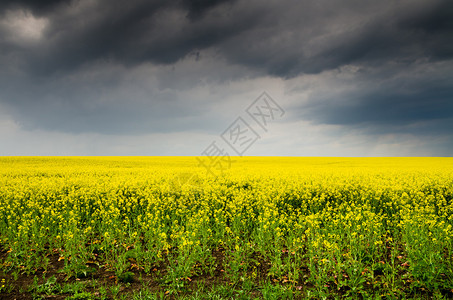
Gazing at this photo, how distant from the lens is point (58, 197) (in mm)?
11094

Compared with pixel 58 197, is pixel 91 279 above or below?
below

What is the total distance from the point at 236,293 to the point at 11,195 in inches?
444

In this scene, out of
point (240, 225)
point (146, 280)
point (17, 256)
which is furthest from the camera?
point (240, 225)

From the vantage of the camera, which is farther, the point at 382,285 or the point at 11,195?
the point at 11,195

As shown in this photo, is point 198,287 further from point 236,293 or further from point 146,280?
point 146,280

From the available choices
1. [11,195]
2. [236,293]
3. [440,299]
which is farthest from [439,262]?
[11,195]

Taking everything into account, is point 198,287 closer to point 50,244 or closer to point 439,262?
point 50,244

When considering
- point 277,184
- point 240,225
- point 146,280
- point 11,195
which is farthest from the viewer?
point 277,184

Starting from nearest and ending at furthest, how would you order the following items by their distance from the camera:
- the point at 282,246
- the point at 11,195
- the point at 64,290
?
the point at 64,290 < the point at 282,246 < the point at 11,195

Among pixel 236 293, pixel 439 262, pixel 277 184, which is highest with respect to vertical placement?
pixel 277 184

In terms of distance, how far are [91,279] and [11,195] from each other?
8.44 m

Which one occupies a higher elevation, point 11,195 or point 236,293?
point 11,195

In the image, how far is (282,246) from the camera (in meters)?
6.86

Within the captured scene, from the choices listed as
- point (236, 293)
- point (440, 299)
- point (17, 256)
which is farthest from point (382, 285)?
point (17, 256)
